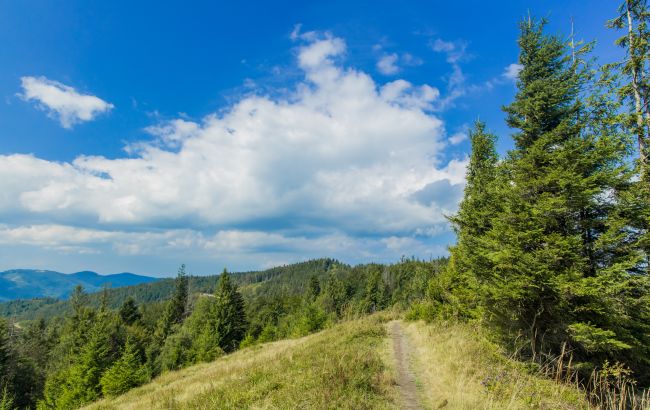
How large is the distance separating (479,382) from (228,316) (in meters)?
44.8

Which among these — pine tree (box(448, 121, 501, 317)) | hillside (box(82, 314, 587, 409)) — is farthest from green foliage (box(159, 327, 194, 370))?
hillside (box(82, 314, 587, 409))

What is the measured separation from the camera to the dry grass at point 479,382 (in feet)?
19.7

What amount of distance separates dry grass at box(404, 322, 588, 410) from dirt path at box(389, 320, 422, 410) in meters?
0.23

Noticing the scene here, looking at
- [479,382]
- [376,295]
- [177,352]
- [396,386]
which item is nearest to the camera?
[479,382]

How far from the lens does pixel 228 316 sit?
4591 cm

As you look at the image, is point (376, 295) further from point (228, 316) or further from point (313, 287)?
point (228, 316)

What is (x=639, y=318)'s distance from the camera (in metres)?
8.89

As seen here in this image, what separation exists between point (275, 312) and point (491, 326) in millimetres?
71720

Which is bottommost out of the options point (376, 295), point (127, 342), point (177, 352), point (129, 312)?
point (177, 352)

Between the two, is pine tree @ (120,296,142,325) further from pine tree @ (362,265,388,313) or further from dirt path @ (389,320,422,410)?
dirt path @ (389,320,422,410)

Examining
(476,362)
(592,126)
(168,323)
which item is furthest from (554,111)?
(168,323)

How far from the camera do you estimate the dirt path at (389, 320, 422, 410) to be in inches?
279

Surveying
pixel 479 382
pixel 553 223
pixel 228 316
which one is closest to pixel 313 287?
pixel 228 316

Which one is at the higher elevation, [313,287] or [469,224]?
[469,224]
